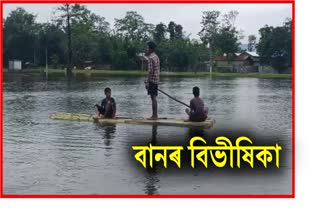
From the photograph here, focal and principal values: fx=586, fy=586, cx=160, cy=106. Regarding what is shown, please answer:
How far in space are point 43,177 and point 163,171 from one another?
1652 mm

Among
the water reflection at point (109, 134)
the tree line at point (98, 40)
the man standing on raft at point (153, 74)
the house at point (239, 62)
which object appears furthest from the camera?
the house at point (239, 62)

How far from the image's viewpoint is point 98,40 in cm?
4388

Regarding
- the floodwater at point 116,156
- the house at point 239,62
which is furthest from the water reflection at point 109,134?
the house at point 239,62

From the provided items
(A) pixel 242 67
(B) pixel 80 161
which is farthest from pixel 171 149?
(A) pixel 242 67

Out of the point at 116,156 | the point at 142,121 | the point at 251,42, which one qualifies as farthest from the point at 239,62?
the point at 116,156

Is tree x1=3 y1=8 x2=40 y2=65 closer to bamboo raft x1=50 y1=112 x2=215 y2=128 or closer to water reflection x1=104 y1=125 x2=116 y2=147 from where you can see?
bamboo raft x1=50 y1=112 x2=215 y2=128

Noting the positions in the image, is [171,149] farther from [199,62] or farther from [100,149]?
[199,62]

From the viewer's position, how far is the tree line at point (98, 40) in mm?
41469

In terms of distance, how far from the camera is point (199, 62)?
5003 centimetres

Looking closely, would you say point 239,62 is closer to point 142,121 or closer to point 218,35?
point 218,35

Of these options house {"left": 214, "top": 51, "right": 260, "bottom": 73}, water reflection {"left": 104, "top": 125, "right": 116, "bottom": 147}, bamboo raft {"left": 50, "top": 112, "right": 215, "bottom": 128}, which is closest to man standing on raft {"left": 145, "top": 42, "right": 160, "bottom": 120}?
bamboo raft {"left": 50, "top": 112, "right": 215, "bottom": 128}

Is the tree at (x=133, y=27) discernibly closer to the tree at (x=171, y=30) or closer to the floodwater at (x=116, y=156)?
the tree at (x=171, y=30)

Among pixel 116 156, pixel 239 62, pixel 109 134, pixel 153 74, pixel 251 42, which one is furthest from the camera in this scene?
pixel 251 42

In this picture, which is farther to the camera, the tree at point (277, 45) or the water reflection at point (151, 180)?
the tree at point (277, 45)
